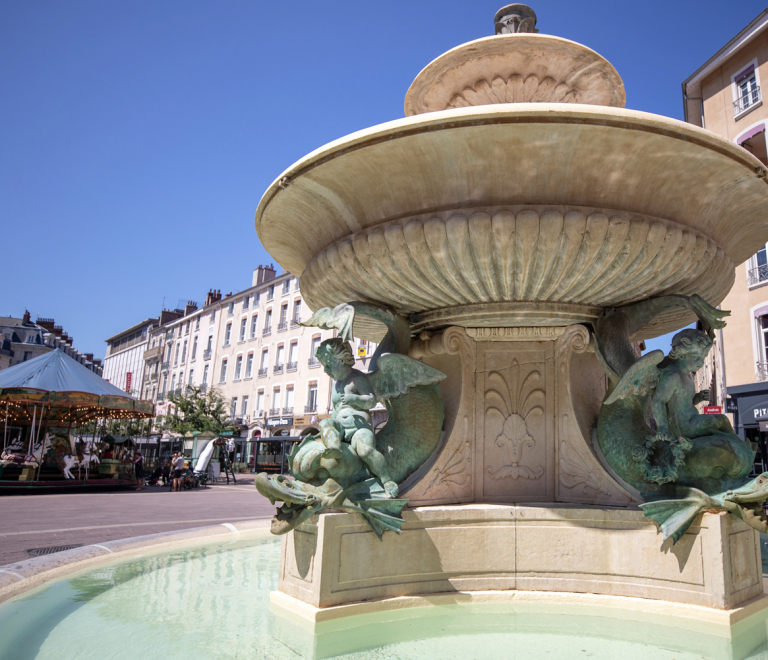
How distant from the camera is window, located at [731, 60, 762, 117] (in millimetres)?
17109

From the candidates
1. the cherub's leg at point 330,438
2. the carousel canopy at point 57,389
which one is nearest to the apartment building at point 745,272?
the cherub's leg at point 330,438

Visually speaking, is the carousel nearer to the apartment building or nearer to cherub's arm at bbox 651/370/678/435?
cherub's arm at bbox 651/370/678/435

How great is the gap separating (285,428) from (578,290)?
101ft

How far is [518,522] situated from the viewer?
11.5 feet

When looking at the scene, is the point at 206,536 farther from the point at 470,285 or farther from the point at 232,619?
the point at 470,285

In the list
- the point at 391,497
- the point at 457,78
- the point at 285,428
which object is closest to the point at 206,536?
the point at 391,497

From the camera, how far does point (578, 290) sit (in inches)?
138

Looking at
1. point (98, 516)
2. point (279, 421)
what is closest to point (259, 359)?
point (279, 421)

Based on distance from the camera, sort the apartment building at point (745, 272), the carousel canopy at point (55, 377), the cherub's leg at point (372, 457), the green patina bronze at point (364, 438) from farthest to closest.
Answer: the carousel canopy at point (55, 377)
the apartment building at point (745, 272)
the cherub's leg at point (372, 457)
the green patina bronze at point (364, 438)

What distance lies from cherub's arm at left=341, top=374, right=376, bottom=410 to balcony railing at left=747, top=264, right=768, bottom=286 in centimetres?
1609

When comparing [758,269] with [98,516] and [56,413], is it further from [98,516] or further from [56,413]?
[56,413]

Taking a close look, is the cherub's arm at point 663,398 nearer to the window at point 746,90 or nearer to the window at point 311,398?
the window at point 746,90

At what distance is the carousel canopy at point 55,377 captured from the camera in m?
16.2

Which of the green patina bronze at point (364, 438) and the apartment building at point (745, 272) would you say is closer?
the green patina bronze at point (364, 438)
